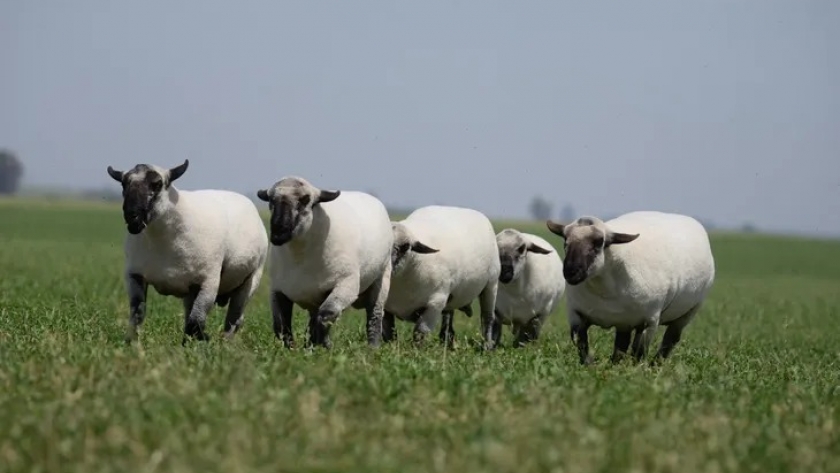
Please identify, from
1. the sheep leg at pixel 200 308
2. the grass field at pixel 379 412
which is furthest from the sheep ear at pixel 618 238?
the sheep leg at pixel 200 308

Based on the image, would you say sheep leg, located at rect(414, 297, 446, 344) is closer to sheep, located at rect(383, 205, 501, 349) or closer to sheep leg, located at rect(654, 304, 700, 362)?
sheep, located at rect(383, 205, 501, 349)

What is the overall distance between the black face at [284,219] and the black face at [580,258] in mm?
2832

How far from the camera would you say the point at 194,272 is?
44.3 ft

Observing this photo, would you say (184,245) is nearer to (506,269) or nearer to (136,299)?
(136,299)

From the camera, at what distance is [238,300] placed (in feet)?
49.3

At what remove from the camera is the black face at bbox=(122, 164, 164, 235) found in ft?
41.9

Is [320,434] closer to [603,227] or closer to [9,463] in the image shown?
[9,463]

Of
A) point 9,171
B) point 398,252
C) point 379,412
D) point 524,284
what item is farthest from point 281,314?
point 9,171

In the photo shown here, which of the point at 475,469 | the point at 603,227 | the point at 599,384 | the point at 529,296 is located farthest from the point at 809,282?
the point at 475,469

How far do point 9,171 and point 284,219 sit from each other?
597 feet

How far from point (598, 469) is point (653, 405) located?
82.4 inches

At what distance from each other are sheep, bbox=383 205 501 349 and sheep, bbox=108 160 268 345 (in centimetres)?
236

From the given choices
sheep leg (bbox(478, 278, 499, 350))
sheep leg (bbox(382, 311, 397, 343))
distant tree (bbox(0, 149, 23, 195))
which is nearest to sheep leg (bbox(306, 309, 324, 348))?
sheep leg (bbox(382, 311, 397, 343))

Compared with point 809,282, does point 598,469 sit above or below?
above
